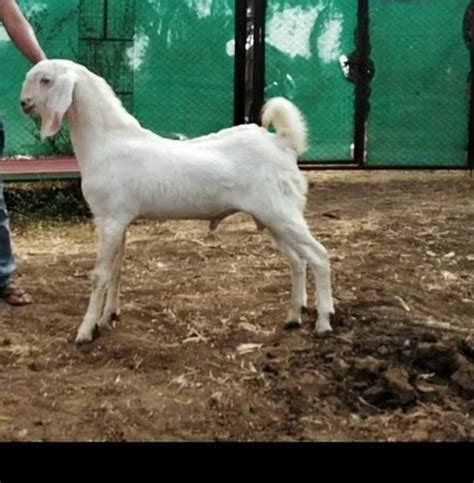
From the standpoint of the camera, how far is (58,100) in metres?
3.95

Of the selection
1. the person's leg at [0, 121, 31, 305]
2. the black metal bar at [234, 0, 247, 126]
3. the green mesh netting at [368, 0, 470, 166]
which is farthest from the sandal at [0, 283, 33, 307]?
the green mesh netting at [368, 0, 470, 166]

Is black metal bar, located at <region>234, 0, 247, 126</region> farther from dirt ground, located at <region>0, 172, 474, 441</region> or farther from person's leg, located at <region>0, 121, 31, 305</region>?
person's leg, located at <region>0, 121, 31, 305</region>

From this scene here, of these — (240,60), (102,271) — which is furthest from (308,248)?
(240,60)

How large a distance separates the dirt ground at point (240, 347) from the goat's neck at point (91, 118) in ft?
2.97

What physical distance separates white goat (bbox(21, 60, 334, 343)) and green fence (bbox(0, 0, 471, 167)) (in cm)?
391

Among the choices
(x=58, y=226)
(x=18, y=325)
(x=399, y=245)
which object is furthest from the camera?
(x=58, y=226)

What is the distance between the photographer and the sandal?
468 cm

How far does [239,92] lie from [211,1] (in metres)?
0.87

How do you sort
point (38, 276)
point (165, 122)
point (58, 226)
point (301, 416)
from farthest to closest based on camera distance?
1. point (165, 122)
2. point (58, 226)
3. point (38, 276)
4. point (301, 416)

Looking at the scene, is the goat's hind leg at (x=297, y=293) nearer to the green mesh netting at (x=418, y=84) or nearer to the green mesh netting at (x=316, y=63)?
the green mesh netting at (x=316, y=63)

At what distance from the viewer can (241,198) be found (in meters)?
4.04

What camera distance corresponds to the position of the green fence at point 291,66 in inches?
309
